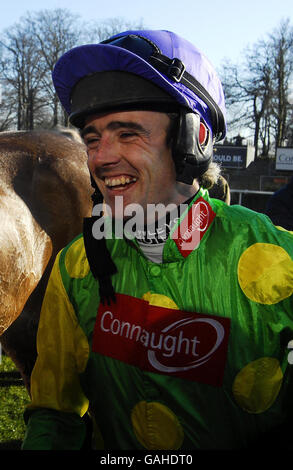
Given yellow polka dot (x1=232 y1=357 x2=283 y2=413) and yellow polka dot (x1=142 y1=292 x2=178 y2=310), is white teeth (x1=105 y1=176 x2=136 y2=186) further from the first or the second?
yellow polka dot (x1=232 y1=357 x2=283 y2=413)

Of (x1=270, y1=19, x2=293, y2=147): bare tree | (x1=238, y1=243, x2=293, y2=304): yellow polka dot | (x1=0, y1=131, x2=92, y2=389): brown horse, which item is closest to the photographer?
(x1=238, y1=243, x2=293, y2=304): yellow polka dot

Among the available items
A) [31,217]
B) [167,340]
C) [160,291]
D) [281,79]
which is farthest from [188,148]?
[281,79]

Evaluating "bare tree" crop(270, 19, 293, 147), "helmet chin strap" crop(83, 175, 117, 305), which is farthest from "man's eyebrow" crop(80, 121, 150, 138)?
"bare tree" crop(270, 19, 293, 147)

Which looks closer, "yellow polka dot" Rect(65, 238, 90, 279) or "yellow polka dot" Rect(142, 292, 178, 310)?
"yellow polka dot" Rect(142, 292, 178, 310)

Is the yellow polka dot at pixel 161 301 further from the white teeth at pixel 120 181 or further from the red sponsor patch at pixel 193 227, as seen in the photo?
the white teeth at pixel 120 181

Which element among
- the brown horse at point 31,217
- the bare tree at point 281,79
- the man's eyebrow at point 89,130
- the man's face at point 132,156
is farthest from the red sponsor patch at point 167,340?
the bare tree at point 281,79

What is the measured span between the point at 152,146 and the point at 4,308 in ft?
5.64

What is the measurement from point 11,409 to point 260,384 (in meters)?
3.17

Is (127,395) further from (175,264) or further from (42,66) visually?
(42,66)

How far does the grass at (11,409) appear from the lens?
129 inches

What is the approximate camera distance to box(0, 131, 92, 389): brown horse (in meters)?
2.74

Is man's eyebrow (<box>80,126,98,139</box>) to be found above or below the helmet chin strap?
above

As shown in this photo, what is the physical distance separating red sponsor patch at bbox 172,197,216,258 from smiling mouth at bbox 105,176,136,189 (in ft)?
0.69

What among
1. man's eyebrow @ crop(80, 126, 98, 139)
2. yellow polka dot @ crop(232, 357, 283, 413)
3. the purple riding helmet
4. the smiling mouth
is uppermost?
the purple riding helmet
